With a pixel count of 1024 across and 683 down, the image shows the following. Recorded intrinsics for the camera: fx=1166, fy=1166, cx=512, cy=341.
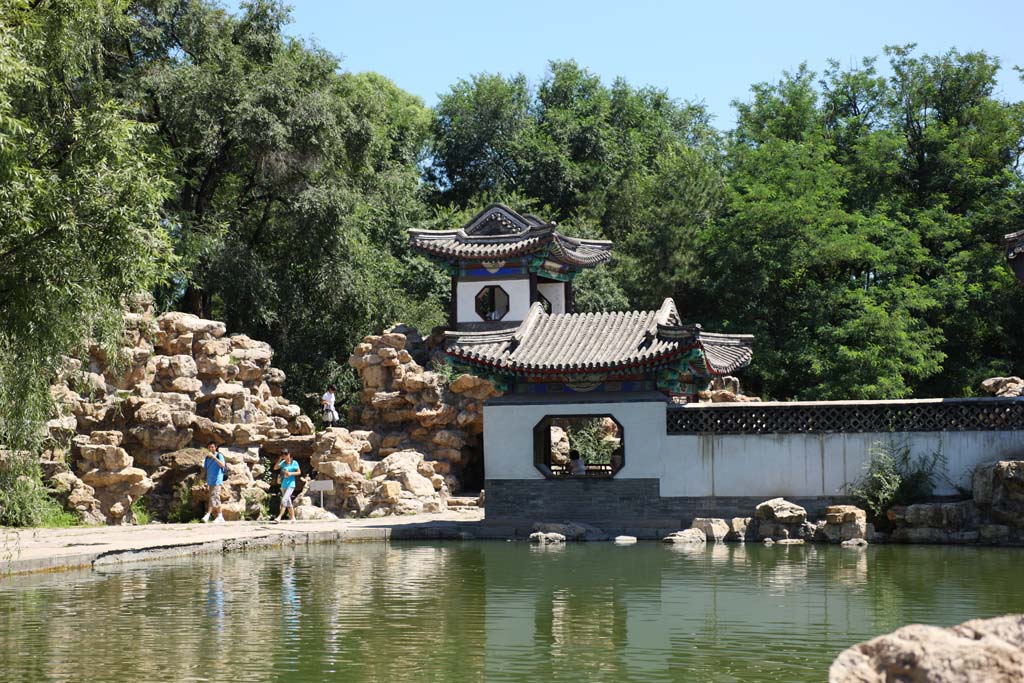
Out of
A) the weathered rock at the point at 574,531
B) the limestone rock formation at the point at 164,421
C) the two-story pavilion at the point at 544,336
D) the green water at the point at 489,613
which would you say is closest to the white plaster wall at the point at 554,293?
the two-story pavilion at the point at 544,336

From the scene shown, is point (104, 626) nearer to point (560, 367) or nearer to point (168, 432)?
point (560, 367)

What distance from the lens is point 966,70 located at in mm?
32062

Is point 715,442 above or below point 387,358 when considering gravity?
below

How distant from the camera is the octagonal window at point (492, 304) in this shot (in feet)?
85.6

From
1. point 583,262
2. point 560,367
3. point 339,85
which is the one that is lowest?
point 560,367

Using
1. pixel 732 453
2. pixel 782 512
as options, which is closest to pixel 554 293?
pixel 732 453

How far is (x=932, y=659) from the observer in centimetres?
404

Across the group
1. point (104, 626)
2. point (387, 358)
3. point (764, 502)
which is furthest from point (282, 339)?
point (104, 626)

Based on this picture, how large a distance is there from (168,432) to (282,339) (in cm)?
971

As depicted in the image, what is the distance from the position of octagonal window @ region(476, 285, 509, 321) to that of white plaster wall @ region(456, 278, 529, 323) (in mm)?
342

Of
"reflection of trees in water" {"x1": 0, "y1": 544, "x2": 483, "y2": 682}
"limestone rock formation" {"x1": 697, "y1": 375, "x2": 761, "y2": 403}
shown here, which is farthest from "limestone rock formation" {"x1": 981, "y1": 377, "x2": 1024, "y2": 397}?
"reflection of trees in water" {"x1": 0, "y1": 544, "x2": 483, "y2": 682}

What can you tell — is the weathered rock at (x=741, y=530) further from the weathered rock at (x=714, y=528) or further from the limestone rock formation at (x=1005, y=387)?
the limestone rock formation at (x=1005, y=387)

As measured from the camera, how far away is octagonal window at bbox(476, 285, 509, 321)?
85.6 ft

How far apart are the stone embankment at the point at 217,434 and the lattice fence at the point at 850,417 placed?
5919 millimetres
